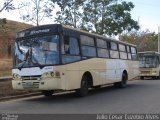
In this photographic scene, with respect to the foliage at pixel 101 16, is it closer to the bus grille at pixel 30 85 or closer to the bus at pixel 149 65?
the bus at pixel 149 65

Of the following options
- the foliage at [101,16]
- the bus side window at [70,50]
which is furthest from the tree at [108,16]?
the bus side window at [70,50]

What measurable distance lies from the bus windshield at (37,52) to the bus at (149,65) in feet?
63.1

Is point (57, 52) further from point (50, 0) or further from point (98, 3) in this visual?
point (98, 3)

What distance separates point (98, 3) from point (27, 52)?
1563 centimetres

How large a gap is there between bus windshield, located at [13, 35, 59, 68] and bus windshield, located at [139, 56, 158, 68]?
64.6 feet

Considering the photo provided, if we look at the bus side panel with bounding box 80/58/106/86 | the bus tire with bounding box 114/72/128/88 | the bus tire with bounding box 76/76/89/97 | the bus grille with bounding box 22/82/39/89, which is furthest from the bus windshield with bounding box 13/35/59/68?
the bus tire with bounding box 114/72/128/88

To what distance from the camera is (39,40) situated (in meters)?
16.1

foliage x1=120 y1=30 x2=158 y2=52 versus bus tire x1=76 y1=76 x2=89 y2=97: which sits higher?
foliage x1=120 y1=30 x2=158 y2=52

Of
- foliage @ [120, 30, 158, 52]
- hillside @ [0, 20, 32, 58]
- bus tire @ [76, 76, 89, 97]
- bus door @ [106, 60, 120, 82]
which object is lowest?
bus tire @ [76, 76, 89, 97]

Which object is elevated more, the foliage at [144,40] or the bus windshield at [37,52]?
the foliage at [144,40]

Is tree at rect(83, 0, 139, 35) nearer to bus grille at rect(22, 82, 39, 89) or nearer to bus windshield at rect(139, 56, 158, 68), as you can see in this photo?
bus windshield at rect(139, 56, 158, 68)

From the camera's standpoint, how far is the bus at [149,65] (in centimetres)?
3428

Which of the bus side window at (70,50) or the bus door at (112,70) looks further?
the bus door at (112,70)

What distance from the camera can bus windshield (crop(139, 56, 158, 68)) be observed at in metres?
34.6
